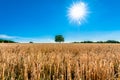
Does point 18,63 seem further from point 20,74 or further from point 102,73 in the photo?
point 102,73

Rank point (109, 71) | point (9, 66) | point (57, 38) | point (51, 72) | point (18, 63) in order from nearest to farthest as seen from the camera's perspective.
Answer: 1. point (109, 71)
2. point (51, 72)
3. point (9, 66)
4. point (18, 63)
5. point (57, 38)

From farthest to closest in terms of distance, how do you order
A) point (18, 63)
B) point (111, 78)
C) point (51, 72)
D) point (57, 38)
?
point (57, 38), point (18, 63), point (51, 72), point (111, 78)

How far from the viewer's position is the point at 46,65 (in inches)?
285

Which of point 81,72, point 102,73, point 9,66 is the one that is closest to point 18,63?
point 9,66

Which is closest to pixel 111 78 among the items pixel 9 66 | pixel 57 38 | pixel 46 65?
pixel 46 65

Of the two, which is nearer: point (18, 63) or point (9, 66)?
point (9, 66)

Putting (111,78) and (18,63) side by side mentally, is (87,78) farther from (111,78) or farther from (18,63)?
(18,63)

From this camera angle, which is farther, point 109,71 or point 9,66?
point 9,66

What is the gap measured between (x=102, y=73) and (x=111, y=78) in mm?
261

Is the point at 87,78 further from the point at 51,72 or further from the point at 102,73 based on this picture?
the point at 51,72

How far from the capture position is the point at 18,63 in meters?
7.80

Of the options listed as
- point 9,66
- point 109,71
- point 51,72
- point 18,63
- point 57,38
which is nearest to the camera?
point 109,71

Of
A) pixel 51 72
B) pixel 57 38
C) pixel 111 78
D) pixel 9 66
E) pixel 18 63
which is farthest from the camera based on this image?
pixel 57 38

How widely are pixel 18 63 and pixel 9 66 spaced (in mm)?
654
